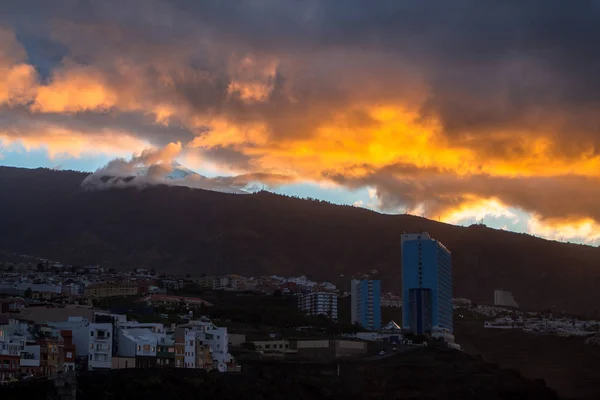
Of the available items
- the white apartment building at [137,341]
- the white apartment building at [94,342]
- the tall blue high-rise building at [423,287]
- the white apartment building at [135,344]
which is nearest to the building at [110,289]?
the tall blue high-rise building at [423,287]

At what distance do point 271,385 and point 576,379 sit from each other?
166 feet

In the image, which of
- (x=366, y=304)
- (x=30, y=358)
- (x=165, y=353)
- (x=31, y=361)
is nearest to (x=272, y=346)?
(x=165, y=353)

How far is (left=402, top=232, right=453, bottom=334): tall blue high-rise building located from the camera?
117375 mm

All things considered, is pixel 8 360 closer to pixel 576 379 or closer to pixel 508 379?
pixel 508 379

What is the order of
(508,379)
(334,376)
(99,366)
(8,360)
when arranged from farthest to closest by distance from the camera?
1. (508,379)
2. (334,376)
3. (99,366)
4. (8,360)

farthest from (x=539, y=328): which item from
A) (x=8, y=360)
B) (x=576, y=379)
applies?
(x=8, y=360)

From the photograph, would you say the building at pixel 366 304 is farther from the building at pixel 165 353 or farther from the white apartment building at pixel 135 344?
the white apartment building at pixel 135 344

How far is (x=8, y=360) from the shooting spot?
188ft

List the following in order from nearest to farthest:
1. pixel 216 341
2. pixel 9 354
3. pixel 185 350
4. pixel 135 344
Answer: pixel 9 354, pixel 135 344, pixel 185 350, pixel 216 341

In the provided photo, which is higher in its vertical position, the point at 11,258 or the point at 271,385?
the point at 11,258

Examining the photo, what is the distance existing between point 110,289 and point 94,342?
2193 inches

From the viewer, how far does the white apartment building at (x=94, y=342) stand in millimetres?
63312

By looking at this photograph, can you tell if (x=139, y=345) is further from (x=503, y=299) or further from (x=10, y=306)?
(x=503, y=299)

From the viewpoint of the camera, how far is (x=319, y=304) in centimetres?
12781
